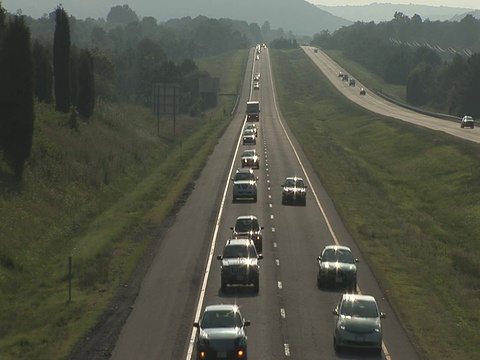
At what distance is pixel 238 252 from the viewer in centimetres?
3756

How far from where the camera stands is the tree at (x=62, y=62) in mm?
80656

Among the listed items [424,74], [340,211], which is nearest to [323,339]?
[340,211]

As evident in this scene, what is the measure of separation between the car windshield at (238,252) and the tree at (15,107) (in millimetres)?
23246

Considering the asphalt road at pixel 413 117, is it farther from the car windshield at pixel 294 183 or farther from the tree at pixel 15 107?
the tree at pixel 15 107

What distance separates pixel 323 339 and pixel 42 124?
48869mm

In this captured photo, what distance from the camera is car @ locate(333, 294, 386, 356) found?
27438 mm

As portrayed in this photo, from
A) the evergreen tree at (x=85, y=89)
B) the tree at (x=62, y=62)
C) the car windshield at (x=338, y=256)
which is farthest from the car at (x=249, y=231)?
the evergreen tree at (x=85, y=89)

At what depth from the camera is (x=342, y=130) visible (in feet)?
457

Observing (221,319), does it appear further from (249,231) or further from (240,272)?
(249,231)

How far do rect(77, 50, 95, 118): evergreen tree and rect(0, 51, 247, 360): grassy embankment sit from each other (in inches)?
58.6

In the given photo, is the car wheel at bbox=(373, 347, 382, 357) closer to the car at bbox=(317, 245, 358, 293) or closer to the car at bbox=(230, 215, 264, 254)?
the car at bbox=(317, 245, 358, 293)

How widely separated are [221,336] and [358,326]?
14.8 feet

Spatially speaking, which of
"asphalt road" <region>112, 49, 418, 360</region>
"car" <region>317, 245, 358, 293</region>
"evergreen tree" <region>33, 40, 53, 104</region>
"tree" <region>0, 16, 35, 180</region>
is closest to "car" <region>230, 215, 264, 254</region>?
"asphalt road" <region>112, 49, 418, 360</region>

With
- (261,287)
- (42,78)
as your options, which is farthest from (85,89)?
(261,287)
